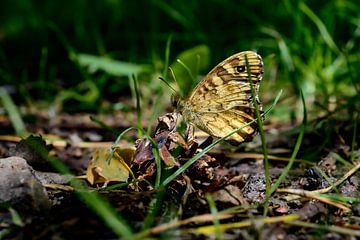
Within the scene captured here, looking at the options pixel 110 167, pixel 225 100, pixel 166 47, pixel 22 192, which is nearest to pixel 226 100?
pixel 225 100

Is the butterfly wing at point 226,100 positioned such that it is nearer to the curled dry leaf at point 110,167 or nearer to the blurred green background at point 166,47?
the curled dry leaf at point 110,167

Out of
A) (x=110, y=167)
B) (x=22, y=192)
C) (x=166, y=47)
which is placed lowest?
(x=110, y=167)

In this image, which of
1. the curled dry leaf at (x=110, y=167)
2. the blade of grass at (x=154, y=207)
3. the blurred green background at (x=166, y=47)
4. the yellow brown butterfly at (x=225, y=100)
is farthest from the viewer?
the blurred green background at (x=166, y=47)

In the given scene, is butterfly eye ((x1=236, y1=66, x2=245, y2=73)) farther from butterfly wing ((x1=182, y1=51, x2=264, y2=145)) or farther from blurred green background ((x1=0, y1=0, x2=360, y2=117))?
blurred green background ((x1=0, y1=0, x2=360, y2=117))

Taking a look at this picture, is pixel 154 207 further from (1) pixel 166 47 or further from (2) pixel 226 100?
(1) pixel 166 47

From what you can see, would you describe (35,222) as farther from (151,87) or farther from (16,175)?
(151,87)

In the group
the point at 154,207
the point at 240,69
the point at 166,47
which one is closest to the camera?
the point at 154,207

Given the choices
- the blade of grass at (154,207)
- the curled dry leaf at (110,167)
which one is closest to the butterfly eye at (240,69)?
the curled dry leaf at (110,167)
